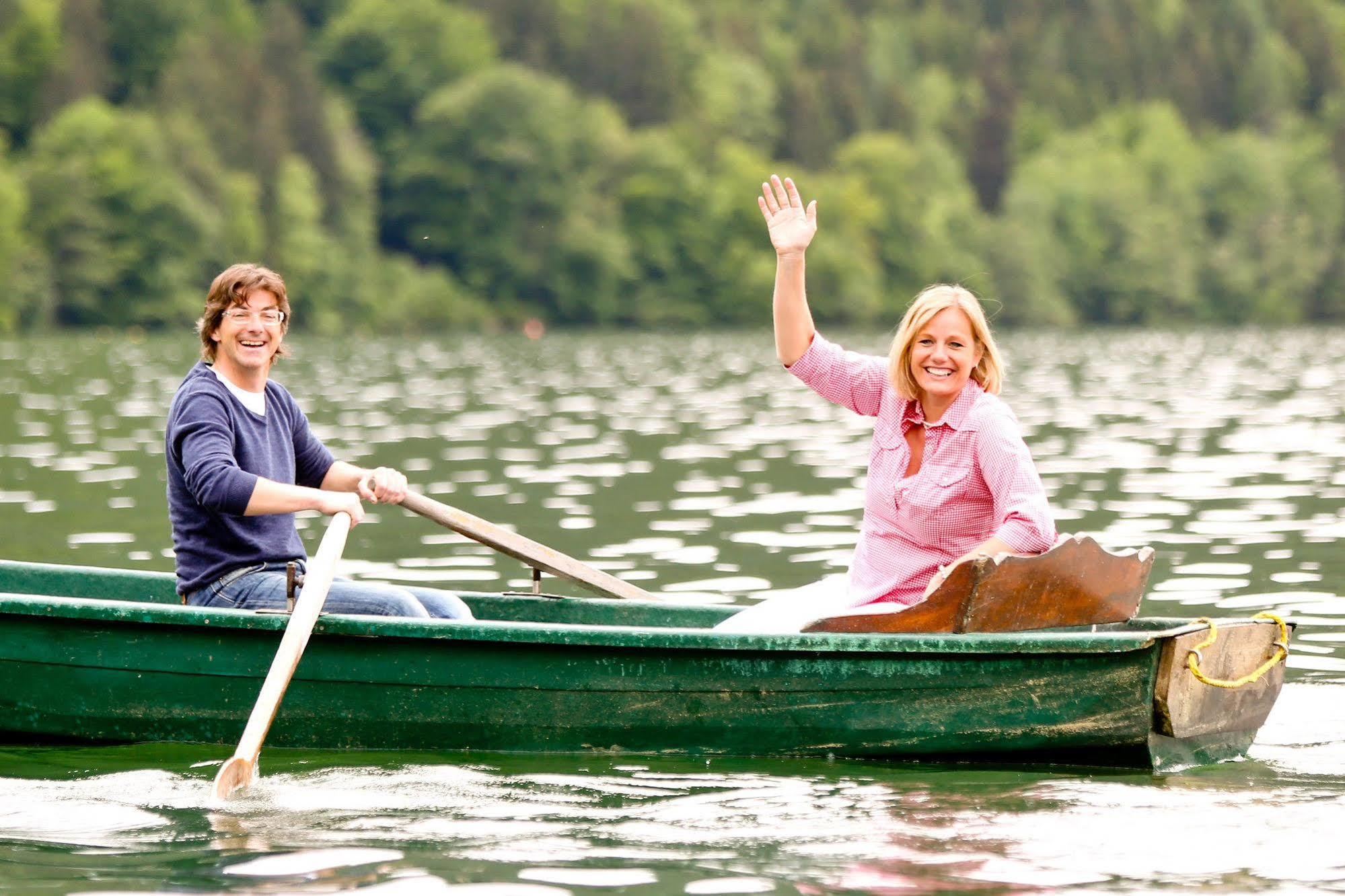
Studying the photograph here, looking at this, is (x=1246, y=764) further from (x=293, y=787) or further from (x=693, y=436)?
(x=693, y=436)

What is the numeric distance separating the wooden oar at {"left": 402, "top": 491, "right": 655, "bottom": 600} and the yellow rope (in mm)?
2446

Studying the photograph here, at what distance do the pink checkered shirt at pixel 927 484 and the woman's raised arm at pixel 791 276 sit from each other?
2.4 inches

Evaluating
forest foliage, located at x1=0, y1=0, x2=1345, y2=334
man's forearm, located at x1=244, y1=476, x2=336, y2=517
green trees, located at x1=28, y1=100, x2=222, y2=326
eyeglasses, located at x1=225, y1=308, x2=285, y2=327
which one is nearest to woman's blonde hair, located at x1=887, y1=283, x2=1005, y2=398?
man's forearm, located at x1=244, y1=476, x2=336, y2=517

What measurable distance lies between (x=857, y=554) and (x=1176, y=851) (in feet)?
5.28

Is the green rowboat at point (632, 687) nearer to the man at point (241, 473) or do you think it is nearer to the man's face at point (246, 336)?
the man at point (241, 473)

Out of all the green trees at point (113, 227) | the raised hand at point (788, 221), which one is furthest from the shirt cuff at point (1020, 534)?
the green trees at point (113, 227)

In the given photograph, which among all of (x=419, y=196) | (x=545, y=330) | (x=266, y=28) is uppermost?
(x=266, y=28)

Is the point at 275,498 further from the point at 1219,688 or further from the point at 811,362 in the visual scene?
the point at 1219,688

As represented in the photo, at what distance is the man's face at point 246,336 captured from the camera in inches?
276

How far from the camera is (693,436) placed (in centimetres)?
2245

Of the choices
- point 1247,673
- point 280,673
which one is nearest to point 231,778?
point 280,673

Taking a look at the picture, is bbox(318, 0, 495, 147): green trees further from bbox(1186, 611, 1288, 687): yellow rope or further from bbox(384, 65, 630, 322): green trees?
bbox(1186, 611, 1288, 687): yellow rope

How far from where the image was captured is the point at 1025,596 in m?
6.88

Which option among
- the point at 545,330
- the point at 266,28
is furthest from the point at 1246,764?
the point at 266,28
